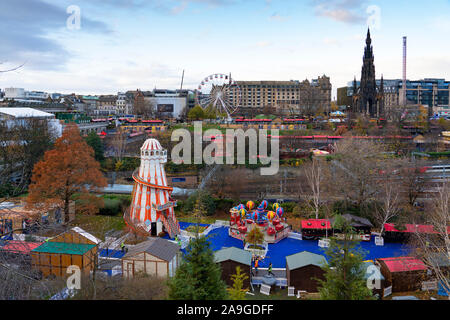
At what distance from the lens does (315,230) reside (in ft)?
59.4

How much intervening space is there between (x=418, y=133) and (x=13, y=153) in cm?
4857

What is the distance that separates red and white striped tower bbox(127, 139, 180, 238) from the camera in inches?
711

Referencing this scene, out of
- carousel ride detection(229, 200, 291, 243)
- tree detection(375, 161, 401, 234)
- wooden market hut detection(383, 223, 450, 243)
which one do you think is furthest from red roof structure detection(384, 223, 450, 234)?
carousel ride detection(229, 200, 291, 243)

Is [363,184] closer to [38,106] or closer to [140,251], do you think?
[140,251]

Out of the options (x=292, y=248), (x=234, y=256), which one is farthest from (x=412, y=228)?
(x=234, y=256)

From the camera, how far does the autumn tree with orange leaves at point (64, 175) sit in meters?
17.5

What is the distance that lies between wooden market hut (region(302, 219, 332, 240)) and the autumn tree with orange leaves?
34.5ft

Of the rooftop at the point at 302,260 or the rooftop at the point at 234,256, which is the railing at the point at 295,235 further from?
the rooftop at the point at 234,256

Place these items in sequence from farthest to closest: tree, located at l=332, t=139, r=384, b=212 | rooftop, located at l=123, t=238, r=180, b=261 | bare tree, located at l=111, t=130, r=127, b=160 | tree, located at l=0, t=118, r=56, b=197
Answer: bare tree, located at l=111, t=130, r=127, b=160, tree, located at l=0, t=118, r=56, b=197, tree, located at l=332, t=139, r=384, b=212, rooftop, located at l=123, t=238, r=180, b=261

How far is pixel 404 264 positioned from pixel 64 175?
15262mm

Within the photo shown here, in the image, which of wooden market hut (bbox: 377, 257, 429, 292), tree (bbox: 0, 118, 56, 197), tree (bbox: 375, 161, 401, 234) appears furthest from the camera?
tree (bbox: 0, 118, 56, 197)

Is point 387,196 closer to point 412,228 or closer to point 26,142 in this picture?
point 412,228

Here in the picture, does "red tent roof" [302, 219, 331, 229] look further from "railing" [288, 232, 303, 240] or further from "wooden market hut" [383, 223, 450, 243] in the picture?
"wooden market hut" [383, 223, 450, 243]

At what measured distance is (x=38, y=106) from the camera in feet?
183
